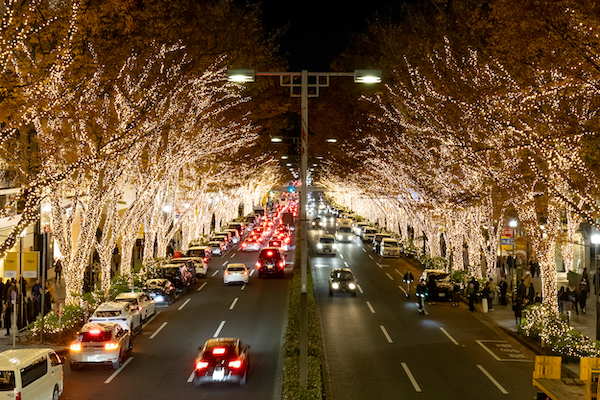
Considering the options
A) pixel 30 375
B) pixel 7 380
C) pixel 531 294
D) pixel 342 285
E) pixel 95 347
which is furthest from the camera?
pixel 342 285

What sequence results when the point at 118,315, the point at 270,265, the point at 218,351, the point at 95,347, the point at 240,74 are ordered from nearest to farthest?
the point at 240,74
the point at 218,351
the point at 95,347
the point at 118,315
the point at 270,265

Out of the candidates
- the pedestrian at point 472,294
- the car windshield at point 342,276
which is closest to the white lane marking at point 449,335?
the pedestrian at point 472,294

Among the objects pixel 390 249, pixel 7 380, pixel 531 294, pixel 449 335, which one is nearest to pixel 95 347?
pixel 7 380

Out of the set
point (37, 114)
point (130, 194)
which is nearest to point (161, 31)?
point (37, 114)

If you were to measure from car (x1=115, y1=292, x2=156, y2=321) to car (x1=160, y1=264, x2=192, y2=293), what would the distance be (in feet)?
17.0

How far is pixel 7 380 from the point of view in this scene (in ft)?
44.9

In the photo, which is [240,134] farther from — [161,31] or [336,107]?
[161,31]

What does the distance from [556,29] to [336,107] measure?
103 ft

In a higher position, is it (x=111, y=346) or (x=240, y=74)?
(x=240, y=74)

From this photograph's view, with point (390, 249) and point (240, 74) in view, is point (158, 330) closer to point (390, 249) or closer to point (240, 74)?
point (240, 74)

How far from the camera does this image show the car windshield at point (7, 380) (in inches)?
536

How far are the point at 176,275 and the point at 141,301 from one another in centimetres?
716

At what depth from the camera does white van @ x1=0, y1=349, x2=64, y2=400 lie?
13648 mm

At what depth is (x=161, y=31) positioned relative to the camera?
2075 centimetres
